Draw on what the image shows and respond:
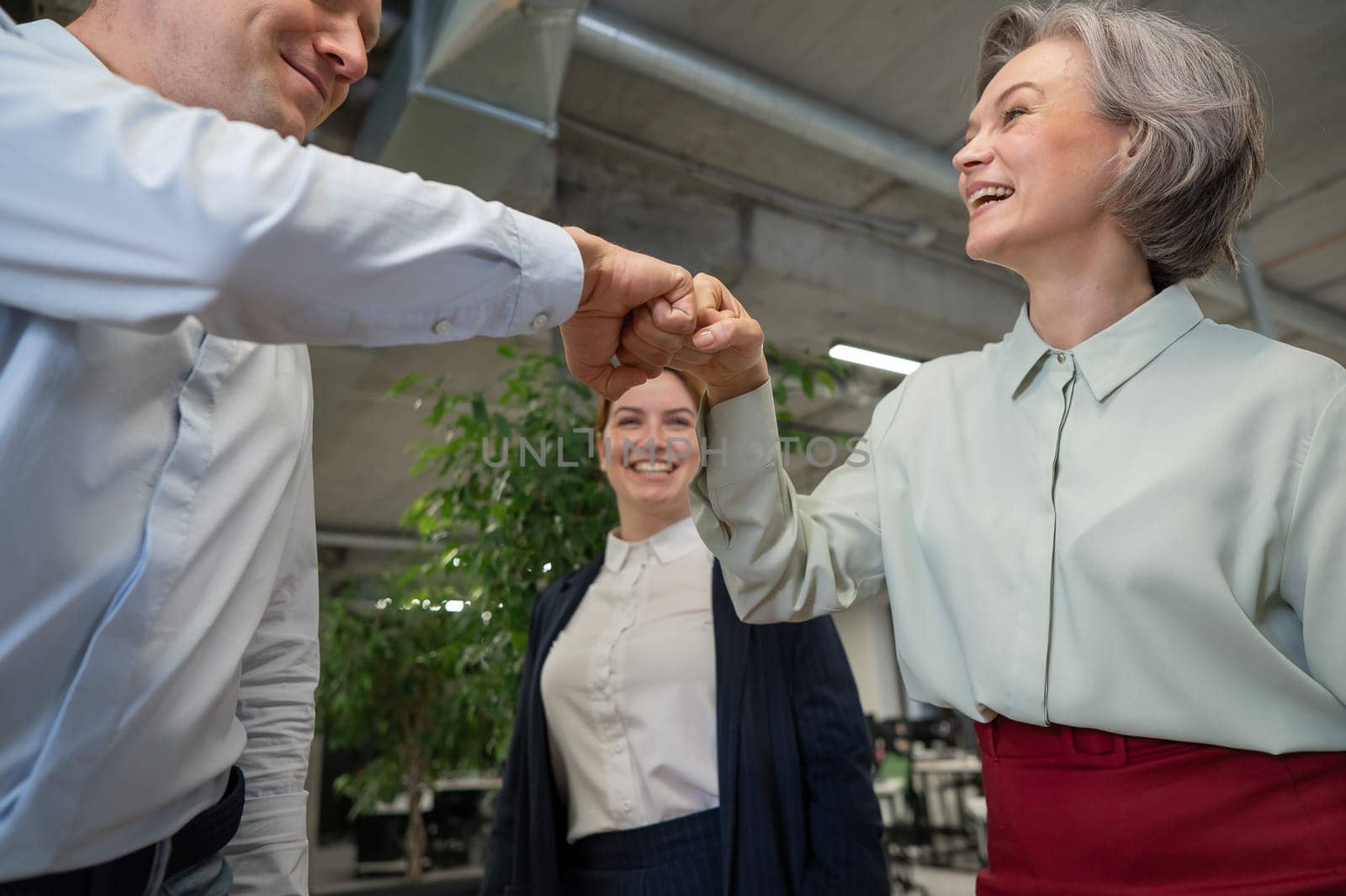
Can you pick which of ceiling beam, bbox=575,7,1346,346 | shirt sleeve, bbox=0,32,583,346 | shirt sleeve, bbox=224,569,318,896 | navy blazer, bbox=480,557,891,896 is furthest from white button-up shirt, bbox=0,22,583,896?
ceiling beam, bbox=575,7,1346,346

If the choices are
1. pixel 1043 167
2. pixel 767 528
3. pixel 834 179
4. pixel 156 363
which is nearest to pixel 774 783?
pixel 767 528

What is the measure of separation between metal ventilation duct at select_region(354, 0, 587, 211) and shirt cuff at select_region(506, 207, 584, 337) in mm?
2480

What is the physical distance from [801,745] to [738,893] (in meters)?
0.30

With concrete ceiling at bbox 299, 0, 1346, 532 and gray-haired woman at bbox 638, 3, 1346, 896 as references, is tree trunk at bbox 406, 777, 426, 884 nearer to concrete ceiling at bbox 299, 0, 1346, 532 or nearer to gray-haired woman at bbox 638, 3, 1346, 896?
concrete ceiling at bbox 299, 0, 1346, 532

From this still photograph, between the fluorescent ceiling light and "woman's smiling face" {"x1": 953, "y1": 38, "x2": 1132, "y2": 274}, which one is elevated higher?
the fluorescent ceiling light

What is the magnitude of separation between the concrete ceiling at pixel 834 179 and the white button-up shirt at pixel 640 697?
8.22 ft

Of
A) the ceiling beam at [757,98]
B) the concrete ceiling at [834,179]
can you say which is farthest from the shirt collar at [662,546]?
the concrete ceiling at [834,179]

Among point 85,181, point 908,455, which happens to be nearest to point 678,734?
point 908,455

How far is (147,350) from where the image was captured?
840 millimetres

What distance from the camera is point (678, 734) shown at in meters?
1.92

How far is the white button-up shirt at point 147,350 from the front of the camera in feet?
2.27

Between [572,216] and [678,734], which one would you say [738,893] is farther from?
[572,216]

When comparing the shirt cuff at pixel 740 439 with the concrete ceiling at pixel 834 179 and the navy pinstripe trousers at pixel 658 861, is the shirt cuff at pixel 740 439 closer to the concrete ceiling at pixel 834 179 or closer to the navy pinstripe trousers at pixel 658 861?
the navy pinstripe trousers at pixel 658 861

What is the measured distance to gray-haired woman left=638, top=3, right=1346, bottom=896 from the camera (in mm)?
966
